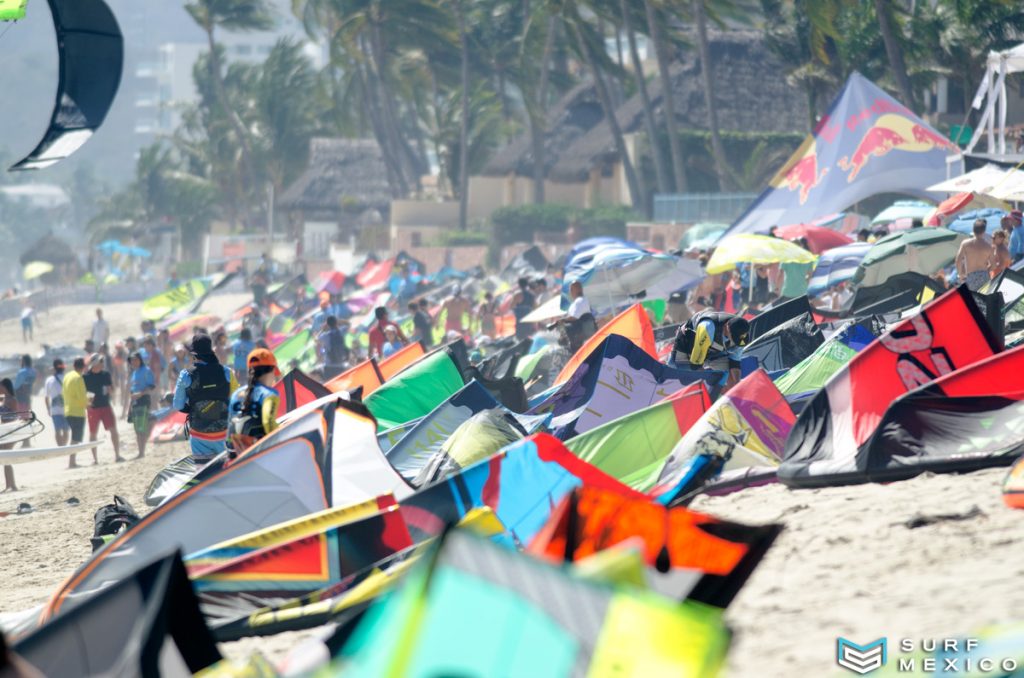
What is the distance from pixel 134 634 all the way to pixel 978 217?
12.1 metres

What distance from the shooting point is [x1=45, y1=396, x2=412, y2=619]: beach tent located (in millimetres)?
7383

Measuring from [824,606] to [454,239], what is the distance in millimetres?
34022

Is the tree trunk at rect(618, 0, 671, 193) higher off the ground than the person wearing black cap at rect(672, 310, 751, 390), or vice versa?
the tree trunk at rect(618, 0, 671, 193)

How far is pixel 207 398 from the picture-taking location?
9812mm

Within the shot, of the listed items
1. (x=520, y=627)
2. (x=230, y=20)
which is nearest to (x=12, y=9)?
(x=520, y=627)

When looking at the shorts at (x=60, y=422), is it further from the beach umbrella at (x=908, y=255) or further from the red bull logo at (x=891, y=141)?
the red bull logo at (x=891, y=141)

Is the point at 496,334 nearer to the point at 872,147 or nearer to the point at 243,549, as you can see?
the point at 872,147

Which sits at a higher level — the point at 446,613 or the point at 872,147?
the point at 872,147

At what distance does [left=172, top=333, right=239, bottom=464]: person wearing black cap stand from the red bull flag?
34.4 ft

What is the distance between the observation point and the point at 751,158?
34281 mm

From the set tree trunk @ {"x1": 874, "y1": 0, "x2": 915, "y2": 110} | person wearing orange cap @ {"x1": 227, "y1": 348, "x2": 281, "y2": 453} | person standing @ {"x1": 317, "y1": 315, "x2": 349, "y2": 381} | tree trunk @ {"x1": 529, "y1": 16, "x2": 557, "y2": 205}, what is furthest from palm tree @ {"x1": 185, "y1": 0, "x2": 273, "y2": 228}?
person wearing orange cap @ {"x1": 227, "y1": 348, "x2": 281, "y2": 453}

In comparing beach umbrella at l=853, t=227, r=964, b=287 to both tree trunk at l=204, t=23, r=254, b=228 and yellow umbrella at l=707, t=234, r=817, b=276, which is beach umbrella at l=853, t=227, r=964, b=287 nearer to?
yellow umbrella at l=707, t=234, r=817, b=276

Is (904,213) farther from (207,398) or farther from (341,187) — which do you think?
(341,187)

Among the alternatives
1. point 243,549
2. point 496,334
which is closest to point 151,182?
point 496,334
